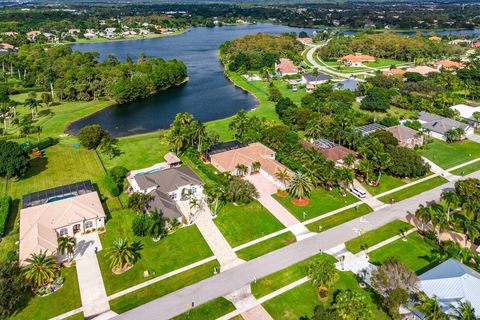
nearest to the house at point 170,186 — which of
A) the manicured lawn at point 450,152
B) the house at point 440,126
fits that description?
the manicured lawn at point 450,152

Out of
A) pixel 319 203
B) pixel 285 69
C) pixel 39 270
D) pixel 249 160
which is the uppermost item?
pixel 285 69

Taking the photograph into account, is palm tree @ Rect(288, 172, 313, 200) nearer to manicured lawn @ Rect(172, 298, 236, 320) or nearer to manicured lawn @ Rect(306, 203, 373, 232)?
manicured lawn @ Rect(306, 203, 373, 232)

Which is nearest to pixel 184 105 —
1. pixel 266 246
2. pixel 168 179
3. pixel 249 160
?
pixel 249 160

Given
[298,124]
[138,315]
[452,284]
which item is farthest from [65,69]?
[452,284]

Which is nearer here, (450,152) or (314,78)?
(450,152)

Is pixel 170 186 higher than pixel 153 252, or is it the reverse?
pixel 170 186

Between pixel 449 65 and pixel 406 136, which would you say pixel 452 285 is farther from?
pixel 449 65
